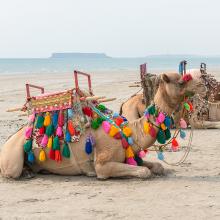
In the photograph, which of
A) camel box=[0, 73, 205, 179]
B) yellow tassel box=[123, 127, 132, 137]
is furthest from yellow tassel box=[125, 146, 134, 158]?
yellow tassel box=[123, 127, 132, 137]

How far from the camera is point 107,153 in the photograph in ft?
23.5

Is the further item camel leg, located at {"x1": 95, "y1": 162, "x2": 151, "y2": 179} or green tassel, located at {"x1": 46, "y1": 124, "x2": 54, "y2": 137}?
green tassel, located at {"x1": 46, "y1": 124, "x2": 54, "y2": 137}

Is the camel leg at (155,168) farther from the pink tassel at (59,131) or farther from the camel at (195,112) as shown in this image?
the camel at (195,112)

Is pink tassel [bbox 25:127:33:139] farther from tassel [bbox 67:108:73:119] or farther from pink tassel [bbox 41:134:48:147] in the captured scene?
tassel [bbox 67:108:73:119]

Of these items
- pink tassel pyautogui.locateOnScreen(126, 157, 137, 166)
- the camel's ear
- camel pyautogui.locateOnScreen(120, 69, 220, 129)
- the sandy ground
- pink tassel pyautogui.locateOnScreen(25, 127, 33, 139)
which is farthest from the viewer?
camel pyautogui.locateOnScreen(120, 69, 220, 129)

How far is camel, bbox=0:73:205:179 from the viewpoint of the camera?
6922 mm

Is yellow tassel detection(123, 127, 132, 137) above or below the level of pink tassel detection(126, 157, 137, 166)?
above

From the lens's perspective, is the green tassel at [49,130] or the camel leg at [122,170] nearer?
the camel leg at [122,170]

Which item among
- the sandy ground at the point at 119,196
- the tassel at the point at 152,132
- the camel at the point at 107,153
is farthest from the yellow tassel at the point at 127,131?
the sandy ground at the point at 119,196

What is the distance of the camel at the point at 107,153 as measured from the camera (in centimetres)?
692

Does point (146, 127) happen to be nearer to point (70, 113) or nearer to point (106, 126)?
point (106, 126)

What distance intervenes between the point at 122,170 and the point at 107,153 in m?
0.28

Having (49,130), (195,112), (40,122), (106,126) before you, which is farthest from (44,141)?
(195,112)

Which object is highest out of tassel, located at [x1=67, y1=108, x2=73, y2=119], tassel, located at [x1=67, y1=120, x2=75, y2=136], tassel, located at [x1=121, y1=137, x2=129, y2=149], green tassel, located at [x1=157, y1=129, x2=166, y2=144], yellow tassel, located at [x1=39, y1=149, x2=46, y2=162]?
tassel, located at [x1=67, y1=108, x2=73, y2=119]
